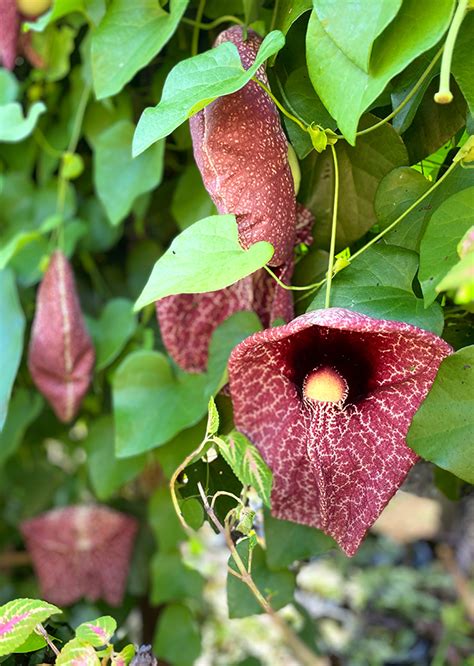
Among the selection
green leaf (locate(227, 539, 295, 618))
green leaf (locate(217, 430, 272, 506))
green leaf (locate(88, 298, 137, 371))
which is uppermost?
green leaf (locate(217, 430, 272, 506))

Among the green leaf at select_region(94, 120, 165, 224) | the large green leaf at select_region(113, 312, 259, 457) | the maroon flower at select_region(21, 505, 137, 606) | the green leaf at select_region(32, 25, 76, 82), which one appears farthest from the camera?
the maroon flower at select_region(21, 505, 137, 606)

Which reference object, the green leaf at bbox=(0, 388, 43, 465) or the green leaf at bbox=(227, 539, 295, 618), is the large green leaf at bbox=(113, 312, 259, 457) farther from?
the green leaf at bbox=(0, 388, 43, 465)

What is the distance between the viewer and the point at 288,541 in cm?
64

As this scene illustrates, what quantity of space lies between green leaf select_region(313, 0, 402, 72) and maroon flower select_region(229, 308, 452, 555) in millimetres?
135

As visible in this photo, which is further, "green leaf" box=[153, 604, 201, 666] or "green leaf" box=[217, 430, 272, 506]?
"green leaf" box=[153, 604, 201, 666]

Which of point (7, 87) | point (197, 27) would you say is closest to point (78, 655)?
point (197, 27)

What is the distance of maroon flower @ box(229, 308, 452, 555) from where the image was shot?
435mm

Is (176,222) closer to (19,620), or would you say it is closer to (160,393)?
(160,393)

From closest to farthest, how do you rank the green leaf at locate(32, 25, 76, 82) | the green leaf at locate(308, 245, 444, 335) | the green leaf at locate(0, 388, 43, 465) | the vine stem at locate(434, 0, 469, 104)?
the vine stem at locate(434, 0, 469, 104) < the green leaf at locate(308, 245, 444, 335) < the green leaf at locate(32, 25, 76, 82) < the green leaf at locate(0, 388, 43, 465)

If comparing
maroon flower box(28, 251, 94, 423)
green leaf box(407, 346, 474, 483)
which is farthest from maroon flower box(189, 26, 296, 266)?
maroon flower box(28, 251, 94, 423)

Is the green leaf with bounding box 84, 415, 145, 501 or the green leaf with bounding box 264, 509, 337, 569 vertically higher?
the green leaf with bounding box 264, 509, 337, 569

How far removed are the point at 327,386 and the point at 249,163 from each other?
0.43ft

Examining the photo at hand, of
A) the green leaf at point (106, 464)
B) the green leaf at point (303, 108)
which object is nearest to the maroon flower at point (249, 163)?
the green leaf at point (303, 108)

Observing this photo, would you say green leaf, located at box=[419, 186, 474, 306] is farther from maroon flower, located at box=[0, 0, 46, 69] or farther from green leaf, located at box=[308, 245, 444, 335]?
maroon flower, located at box=[0, 0, 46, 69]
